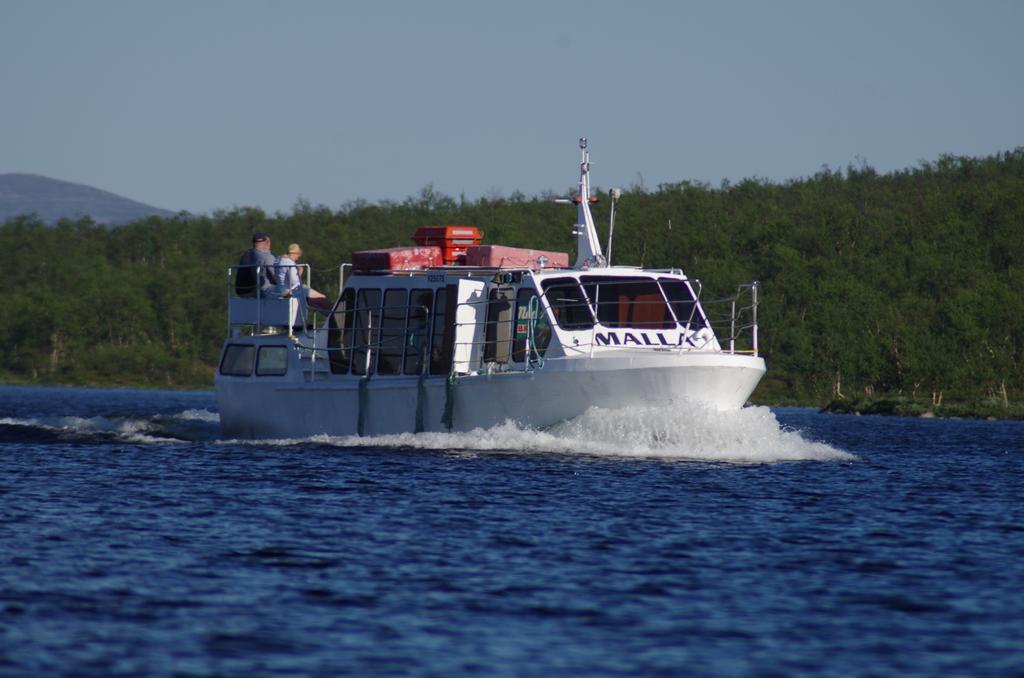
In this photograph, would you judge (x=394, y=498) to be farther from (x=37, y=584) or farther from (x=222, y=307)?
(x=222, y=307)

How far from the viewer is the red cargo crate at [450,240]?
29.0 metres

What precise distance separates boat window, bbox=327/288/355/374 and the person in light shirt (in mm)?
484

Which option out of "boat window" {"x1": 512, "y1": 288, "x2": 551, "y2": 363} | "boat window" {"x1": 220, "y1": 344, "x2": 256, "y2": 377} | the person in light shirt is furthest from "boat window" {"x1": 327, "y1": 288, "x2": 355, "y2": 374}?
"boat window" {"x1": 512, "y1": 288, "x2": 551, "y2": 363}

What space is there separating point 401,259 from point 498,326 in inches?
108

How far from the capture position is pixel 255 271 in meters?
29.8

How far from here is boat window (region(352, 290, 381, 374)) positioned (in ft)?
93.0

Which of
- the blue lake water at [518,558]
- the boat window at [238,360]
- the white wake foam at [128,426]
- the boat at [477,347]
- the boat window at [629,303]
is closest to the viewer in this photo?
the blue lake water at [518,558]

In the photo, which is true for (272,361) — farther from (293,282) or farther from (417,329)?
(417,329)

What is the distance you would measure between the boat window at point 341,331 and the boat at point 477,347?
26 mm

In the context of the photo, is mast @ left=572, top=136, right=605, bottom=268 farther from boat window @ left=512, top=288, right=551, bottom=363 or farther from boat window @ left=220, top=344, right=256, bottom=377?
boat window @ left=220, top=344, right=256, bottom=377

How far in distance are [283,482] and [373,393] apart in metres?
6.07

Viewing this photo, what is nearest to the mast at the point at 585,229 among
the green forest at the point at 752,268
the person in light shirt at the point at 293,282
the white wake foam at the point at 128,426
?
the person in light shirt at the point at 293,282

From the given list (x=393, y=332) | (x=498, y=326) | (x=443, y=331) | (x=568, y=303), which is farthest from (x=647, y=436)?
(x=393, y=332)

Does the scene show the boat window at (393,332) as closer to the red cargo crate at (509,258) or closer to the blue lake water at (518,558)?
the red cargo crate at (509,258)
